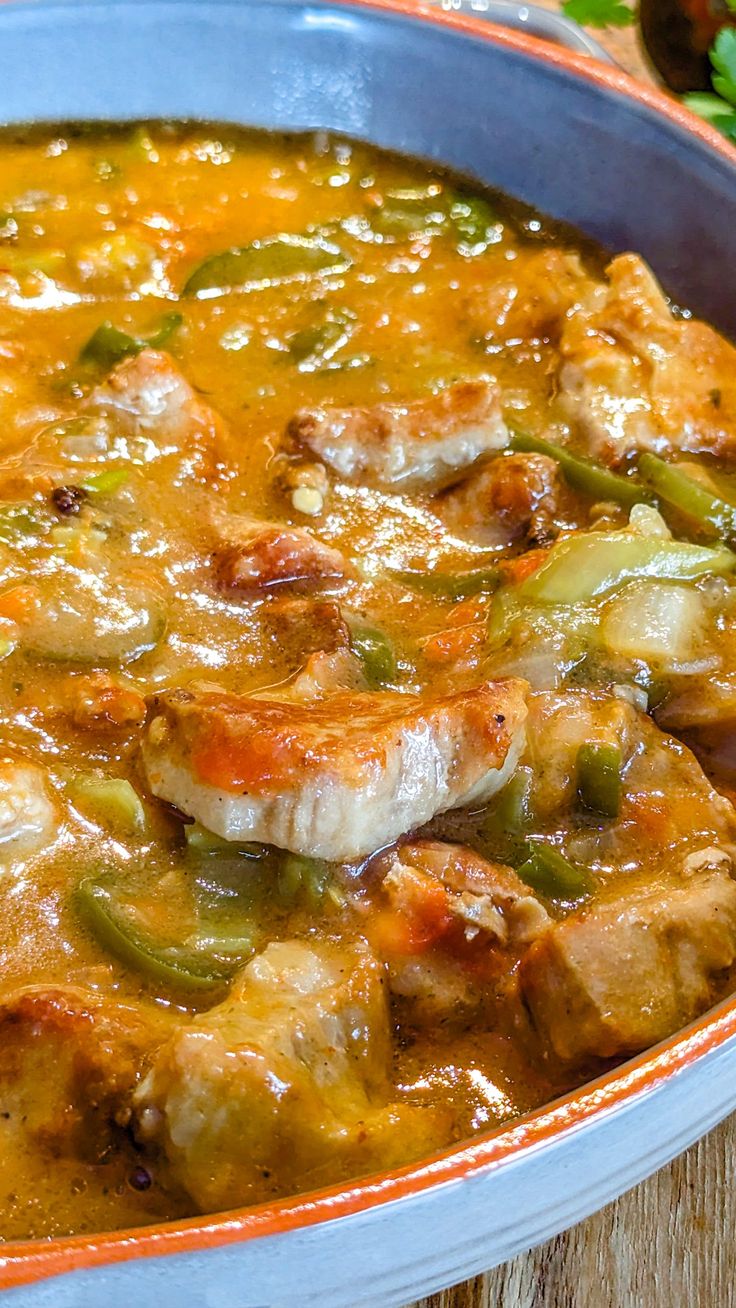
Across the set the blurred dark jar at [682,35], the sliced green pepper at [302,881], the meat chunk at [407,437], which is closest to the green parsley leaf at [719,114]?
the blurred dark jar at [682,35]

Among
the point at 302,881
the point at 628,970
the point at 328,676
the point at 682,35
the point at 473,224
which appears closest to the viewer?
the point at 628,970

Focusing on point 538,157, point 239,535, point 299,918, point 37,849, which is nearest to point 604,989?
point 299,918

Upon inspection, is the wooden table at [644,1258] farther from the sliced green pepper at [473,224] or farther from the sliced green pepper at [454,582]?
the sliced green pepper at [473,224]

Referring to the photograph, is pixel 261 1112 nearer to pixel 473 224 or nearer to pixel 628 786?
pixel 628 786

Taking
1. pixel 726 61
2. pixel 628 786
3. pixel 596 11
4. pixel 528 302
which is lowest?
pixel 628 786

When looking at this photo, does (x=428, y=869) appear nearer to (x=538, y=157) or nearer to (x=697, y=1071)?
(x=697, y=1071)

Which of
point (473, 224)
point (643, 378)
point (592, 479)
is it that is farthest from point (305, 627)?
point (473, 224)
